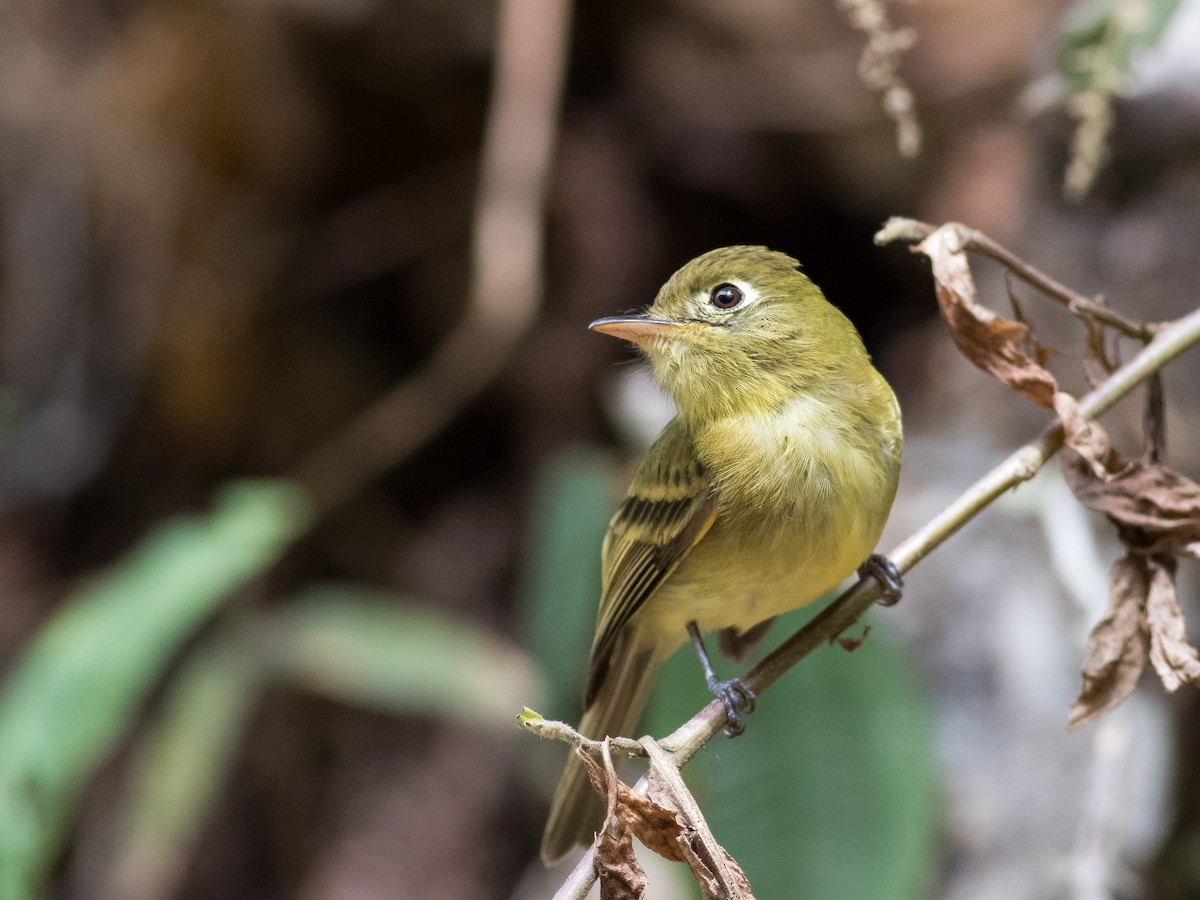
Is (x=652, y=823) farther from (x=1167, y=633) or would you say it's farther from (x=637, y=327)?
(x=637, y=327)

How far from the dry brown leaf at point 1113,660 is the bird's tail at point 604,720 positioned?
107cm

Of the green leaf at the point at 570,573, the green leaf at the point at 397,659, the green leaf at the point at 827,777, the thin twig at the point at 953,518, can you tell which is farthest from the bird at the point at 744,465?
the green leaf at the point at 397,659

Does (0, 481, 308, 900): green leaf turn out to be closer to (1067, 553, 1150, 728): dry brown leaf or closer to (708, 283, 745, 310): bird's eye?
(708, 283, 745, 310): bird's eye

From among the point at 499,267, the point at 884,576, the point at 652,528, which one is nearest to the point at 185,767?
the point at 499,267

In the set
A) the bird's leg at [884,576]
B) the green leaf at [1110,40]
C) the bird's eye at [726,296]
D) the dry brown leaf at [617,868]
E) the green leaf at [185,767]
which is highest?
the green leaf at [1110,40]

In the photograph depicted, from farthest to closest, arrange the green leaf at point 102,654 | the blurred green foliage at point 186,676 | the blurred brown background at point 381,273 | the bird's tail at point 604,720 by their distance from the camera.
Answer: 1. the blurred brown background at point 381,273
2. the blurred green foliage at point 186,676
3. the green leaf at point 102,654
4. the bird's tail at point 604,720

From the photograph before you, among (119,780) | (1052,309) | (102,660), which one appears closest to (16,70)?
(119,780)

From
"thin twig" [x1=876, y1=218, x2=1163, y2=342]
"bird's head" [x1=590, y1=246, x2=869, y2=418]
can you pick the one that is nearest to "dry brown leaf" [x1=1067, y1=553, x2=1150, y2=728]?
"thin twig" [x1=876, y1=218, x2=1163, y2=342]

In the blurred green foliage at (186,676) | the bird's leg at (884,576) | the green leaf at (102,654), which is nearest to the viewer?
the bird's leg at (884,576)

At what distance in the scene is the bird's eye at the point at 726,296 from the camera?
2.38 metres

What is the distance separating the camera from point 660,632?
8.83 ft

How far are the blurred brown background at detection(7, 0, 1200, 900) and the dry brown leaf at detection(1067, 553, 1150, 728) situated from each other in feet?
9.32

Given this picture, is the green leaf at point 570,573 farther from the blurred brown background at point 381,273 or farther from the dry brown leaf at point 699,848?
the dry brown leaf at point 699,848

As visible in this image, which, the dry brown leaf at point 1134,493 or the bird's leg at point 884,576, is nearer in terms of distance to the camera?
the dry brown leaf at point 1134,493
